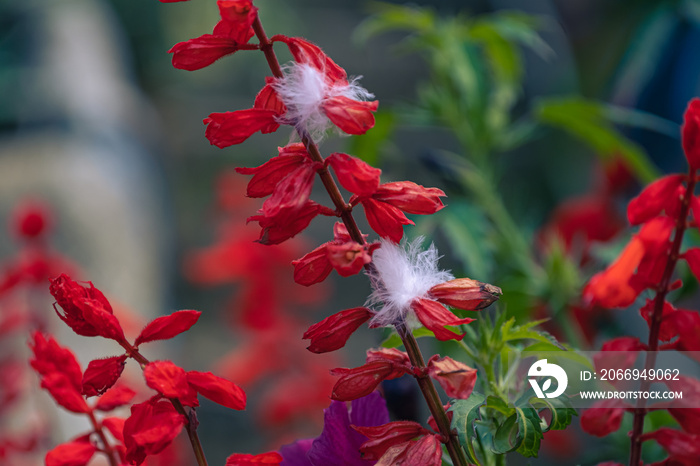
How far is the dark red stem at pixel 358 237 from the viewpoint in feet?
0.67

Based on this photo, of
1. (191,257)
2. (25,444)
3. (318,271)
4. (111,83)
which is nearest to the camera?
(318,271)

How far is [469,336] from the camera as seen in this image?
274mm

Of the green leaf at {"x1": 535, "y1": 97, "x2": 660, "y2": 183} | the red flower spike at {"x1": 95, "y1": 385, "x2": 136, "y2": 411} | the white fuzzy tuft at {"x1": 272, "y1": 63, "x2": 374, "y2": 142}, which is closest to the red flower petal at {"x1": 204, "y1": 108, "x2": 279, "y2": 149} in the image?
the white fuzzy tuft at {"x1": 272, "y1": 63, "x2": 374, "y2": 142}

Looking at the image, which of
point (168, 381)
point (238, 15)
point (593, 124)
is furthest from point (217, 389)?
point (593, 124)

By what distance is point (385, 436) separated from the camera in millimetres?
217

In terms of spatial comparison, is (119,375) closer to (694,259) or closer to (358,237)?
(358,237)

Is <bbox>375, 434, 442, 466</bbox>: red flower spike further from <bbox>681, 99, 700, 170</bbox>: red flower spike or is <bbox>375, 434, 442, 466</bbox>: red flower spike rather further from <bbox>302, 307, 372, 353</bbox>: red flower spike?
<bbox>681, 99, 700, 170</bbox>: red flower spike

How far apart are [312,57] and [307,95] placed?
0.02 meters

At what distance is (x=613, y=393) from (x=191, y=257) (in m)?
1.56

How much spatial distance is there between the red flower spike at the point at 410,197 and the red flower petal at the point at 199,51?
68 mm

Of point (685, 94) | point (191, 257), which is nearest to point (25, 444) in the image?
point (685, 94)

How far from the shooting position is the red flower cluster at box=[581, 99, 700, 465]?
0.82 feet

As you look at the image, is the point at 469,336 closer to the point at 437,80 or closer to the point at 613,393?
the point at 613,393

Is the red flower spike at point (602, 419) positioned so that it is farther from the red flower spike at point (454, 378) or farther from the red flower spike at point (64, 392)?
the red flower spike at point (64, 392)
